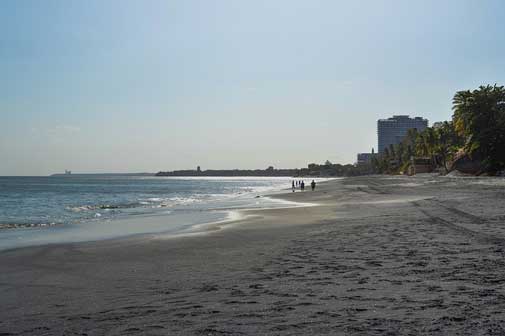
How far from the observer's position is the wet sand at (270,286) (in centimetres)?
571

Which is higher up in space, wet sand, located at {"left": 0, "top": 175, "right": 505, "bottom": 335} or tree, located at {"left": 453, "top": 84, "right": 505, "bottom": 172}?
tree, located at {"left": 453, "top": 84, "right": 505, "bottom": 172}

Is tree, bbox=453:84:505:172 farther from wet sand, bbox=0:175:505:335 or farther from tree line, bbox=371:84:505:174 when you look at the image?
wet sand, bbox=0:175:505:335

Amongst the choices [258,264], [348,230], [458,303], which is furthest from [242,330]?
[348,230]

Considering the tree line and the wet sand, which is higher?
the tree line

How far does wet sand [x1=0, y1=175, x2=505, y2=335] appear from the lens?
5.71 m

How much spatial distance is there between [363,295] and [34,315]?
467 cm

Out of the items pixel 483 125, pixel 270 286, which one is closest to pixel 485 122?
pixel 483 125

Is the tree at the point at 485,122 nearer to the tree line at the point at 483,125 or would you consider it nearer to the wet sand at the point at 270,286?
the tree line at the point at 483,125

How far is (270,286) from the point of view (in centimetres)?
780

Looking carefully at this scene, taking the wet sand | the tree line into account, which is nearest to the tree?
the tree line

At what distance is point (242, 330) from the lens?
5527 mm

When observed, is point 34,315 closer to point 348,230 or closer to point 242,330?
point 242,330

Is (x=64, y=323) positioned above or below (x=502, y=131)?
below

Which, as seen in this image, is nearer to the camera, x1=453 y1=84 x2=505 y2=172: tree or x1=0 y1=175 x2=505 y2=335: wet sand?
x1=0 y1=175 x2=505 y2=335: wet sand
